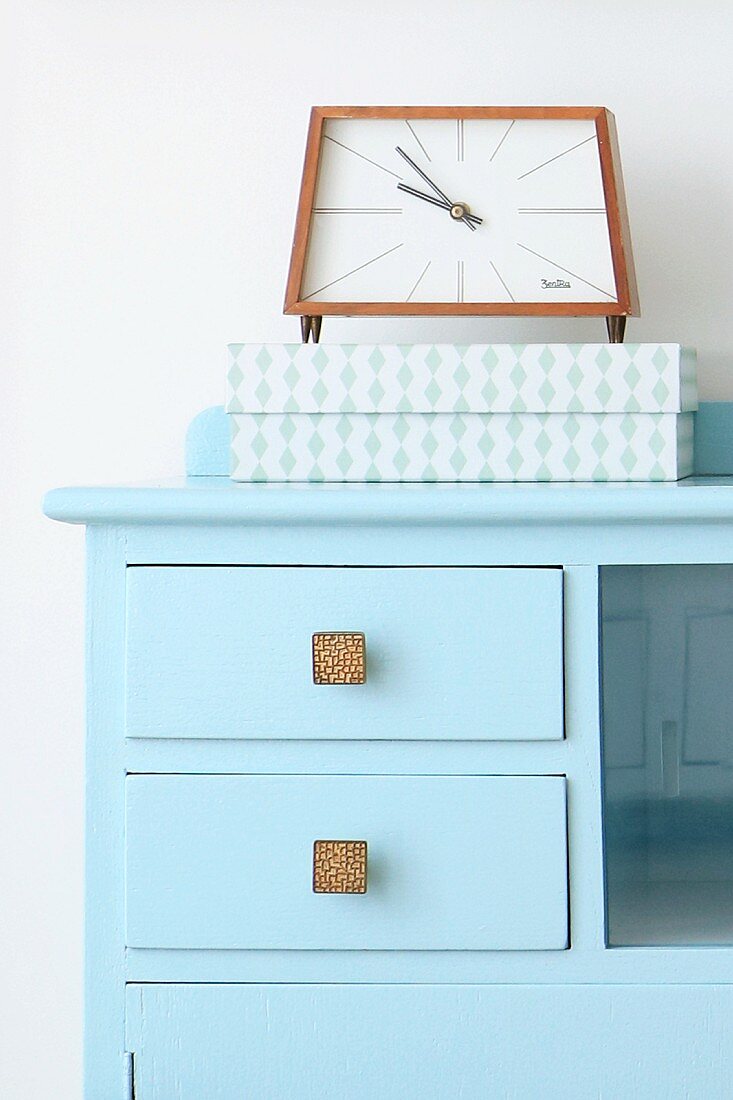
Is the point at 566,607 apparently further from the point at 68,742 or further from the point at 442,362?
the point at 68,742

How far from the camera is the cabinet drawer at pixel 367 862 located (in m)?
0.80

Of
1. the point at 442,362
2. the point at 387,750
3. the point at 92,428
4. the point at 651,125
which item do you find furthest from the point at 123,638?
the point at 651,125

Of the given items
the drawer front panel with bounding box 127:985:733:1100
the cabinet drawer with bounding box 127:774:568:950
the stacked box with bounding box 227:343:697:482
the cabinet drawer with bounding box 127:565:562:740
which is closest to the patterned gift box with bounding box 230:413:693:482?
the stacked box with bounding box 227:343:697:482

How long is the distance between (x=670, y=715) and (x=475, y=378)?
34 cm

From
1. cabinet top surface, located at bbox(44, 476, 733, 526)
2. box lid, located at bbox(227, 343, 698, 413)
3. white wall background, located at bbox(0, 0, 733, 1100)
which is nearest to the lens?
cabinet top surface, located at bbox(44, 476, 733, 526)

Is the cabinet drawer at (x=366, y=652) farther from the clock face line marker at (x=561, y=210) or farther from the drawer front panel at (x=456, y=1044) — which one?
the clock face line marker at (x=561, y=210)

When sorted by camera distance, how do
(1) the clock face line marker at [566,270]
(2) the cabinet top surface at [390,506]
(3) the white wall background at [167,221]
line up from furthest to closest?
1. (3) the white wall background at [167,221]
2. (1) the clock face line marker at [566,270]
3. (2) the cabinet top surface at [390,506]

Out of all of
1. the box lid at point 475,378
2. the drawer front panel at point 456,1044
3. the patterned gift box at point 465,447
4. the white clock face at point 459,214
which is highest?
the white clock face at point 459,214

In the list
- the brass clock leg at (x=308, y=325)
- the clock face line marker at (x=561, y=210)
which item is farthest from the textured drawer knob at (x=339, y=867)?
the clock face line marker at (x=561, y=210)

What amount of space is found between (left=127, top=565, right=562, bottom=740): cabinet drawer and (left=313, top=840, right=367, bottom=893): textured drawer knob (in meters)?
0.07

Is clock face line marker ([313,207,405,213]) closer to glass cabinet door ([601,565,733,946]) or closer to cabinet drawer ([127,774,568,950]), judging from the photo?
glass cabinet door ([601,565,733,946])

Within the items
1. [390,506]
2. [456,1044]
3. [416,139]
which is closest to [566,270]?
[416,139]

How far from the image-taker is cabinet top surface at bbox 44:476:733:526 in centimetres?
79

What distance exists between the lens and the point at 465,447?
90cm
